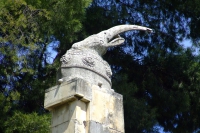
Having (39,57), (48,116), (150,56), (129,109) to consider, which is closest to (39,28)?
(39,57)

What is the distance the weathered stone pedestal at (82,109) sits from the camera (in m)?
4.85

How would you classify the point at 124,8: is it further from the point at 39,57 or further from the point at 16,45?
the point at 16,45

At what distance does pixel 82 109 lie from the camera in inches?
194

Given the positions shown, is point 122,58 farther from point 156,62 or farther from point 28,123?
point 28,123

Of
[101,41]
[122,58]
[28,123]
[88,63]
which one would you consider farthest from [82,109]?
[122,58]

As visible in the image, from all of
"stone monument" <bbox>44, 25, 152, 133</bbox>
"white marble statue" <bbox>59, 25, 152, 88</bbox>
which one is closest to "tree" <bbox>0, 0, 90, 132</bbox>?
"white marble statue" <bbox>59, 25, 152, 88</bbox>

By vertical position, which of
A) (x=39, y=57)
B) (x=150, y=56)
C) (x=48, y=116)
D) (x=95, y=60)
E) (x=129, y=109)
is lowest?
(x=95, y=60)

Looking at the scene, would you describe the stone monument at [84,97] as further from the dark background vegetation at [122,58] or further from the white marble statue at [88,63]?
the dark background vegetation at [122,58]

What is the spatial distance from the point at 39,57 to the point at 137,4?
3508 millimetres

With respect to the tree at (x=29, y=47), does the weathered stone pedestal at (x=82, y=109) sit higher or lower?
lower

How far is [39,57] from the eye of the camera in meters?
9.94

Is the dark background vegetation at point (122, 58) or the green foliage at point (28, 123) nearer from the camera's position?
the green foliage at point (28, 123)

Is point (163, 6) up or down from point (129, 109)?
up

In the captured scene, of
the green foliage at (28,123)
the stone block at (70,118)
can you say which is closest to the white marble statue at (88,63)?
the stone block at (70,118)
